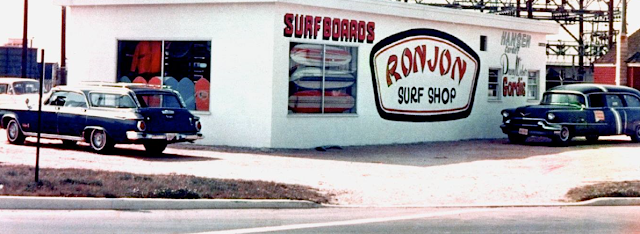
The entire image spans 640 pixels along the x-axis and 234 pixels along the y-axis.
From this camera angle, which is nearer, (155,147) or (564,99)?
(155,147)

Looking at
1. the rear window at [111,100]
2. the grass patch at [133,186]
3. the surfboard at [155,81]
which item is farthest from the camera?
the surfboard at [155,81]

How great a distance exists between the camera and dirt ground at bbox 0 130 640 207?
51.5ft

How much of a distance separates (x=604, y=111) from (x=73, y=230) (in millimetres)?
19440

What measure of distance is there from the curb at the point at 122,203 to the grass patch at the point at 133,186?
24cm

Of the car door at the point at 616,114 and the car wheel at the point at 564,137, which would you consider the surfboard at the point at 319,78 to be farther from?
the car door at the point at 616,114

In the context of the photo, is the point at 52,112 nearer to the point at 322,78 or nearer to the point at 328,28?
the point at 322,78

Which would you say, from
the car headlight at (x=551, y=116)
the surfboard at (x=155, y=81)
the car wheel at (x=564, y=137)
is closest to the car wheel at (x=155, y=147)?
the surfboard at (x=155, y=81)

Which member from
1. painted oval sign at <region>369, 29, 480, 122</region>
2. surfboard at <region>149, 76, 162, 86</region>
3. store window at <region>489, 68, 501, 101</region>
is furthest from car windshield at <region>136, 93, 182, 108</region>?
store window at <region>489, 68, 501, 101</region>

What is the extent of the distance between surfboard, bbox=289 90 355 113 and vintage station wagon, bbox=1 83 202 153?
3.71 meters

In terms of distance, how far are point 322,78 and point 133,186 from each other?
10510 millimetres

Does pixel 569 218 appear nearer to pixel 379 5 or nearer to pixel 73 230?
pixel 73 230

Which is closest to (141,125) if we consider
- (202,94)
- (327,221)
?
(202,94)

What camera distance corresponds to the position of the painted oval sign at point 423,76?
25.7m

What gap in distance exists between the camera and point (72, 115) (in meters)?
20.0
